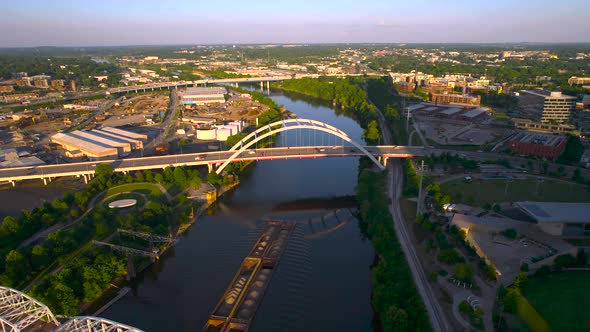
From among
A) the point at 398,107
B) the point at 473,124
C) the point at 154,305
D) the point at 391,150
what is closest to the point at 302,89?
the point at 398,107

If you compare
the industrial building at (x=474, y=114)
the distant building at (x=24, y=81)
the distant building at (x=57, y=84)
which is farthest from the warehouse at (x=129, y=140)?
the distant building at (x=24, y=81)

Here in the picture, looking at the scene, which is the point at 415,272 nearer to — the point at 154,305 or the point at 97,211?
the point at 154,305

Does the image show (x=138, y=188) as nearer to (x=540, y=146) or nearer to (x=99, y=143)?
(x=99, y=143)

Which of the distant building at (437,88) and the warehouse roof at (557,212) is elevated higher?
the distant building at (437,88)

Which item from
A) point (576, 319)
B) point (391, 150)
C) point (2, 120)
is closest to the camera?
point (576, 319)

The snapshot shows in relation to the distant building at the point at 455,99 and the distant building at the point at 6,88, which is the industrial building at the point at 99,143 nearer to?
the distant building at the point at 6,88

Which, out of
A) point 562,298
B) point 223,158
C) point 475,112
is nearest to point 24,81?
point 223,158
